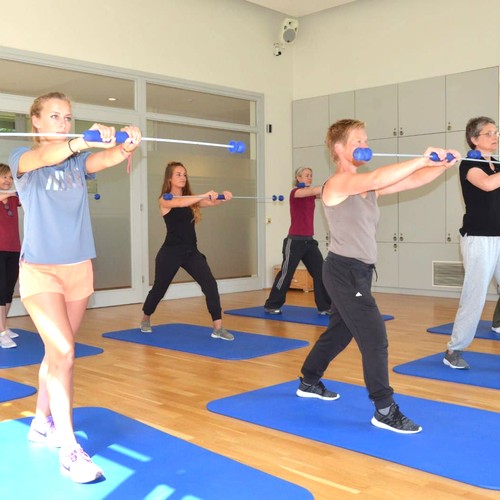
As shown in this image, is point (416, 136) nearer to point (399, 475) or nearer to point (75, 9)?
point (75, 9)

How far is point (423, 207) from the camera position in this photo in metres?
7.84

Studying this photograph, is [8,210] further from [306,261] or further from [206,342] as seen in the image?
[306,261]

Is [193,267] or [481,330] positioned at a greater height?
[193,267]

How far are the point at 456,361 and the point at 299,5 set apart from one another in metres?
5.52

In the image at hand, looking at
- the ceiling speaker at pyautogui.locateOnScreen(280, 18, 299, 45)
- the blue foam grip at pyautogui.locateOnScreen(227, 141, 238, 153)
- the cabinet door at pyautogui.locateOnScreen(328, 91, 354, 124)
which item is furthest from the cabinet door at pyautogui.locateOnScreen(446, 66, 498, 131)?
the blue foam grip at pyautogui.locateOnScreen(227, 141, 238, 153)

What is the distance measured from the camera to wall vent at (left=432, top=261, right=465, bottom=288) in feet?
24.9

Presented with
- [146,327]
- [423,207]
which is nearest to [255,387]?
[146,327]

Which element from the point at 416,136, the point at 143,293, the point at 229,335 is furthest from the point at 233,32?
the point at 229,335

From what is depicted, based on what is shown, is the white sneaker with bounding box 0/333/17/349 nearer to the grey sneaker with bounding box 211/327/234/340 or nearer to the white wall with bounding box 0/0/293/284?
the grey sneaker with bounding box 211/327/234/340

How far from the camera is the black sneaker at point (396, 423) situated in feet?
9.27

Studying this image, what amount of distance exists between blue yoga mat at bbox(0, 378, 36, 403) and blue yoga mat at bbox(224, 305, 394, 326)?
2.75 meters

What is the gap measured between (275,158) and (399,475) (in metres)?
6.87

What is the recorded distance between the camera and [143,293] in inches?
298

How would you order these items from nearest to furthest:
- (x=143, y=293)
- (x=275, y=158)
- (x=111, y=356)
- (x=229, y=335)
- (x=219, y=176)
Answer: (x=111, y=356), (x=229, y=335), (x=143, y=293), (x=219, y=176), (x=275, y=158)
